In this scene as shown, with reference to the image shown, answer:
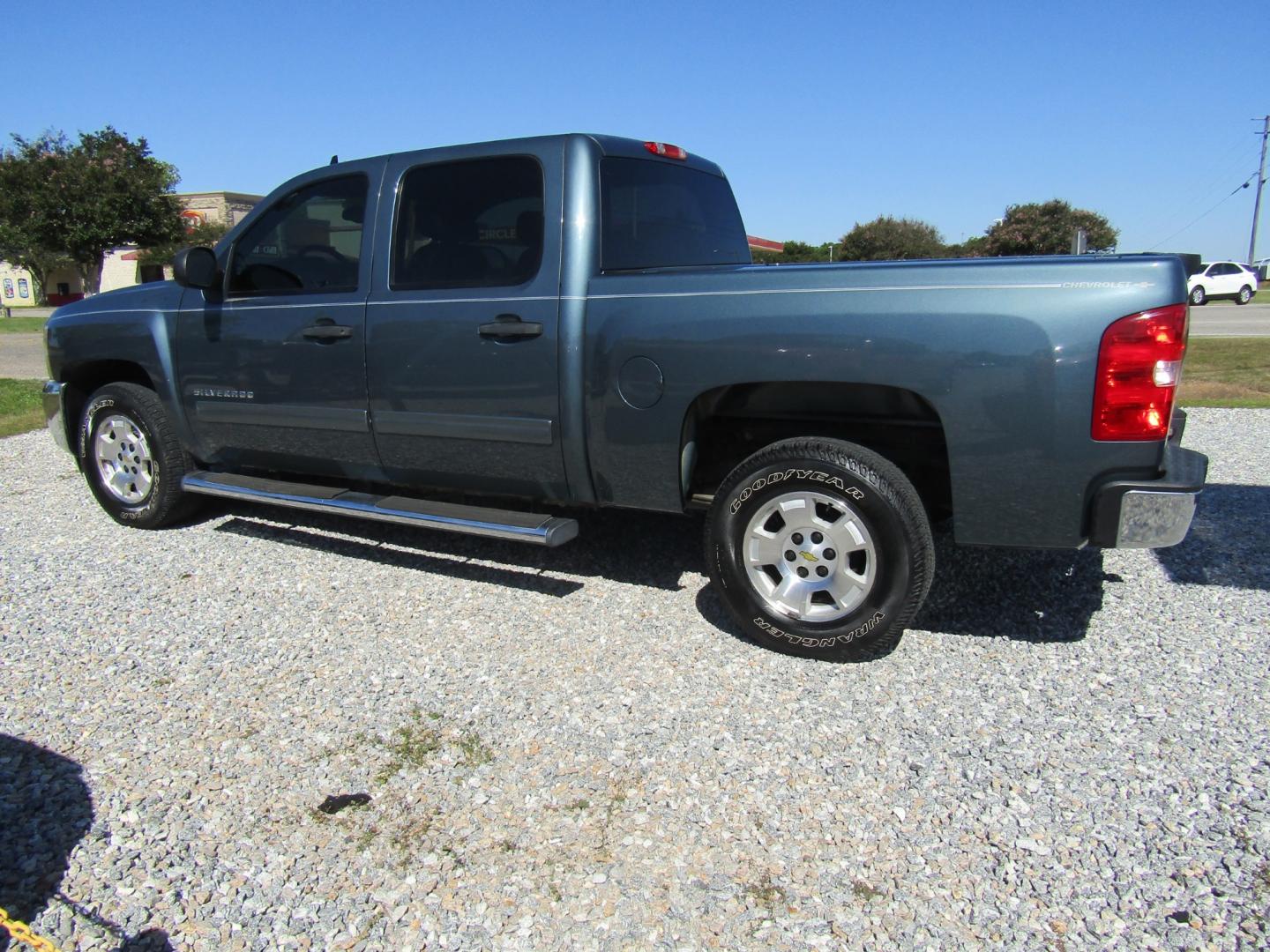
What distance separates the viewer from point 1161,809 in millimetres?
2592

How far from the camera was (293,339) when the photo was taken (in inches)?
179

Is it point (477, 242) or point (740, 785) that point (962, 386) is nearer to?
point (740, 785)

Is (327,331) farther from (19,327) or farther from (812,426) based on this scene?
(19,327)

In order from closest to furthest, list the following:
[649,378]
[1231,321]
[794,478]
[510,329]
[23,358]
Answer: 1. [794,478]
2. [649,378]
3. [510,329]
4. [23,358]
5. [1231,321]

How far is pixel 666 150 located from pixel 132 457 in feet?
12.0

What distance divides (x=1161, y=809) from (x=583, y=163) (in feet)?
10.4

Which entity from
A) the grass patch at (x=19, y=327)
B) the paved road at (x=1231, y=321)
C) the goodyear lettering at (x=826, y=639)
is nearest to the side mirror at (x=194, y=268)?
the goodyear lettering at (x=826, y=639)

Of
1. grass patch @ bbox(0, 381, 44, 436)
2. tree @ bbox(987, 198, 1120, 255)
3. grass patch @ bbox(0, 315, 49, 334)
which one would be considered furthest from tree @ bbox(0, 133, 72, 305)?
tree @ bbox(987, 198, 1120, 255)

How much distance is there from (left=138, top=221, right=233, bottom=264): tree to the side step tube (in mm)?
30634

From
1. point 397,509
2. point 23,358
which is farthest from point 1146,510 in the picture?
point 23,358

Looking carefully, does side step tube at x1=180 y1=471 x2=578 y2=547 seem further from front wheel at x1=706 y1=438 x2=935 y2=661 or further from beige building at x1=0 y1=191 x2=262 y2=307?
beige building at x1=0 y1=191 x2=262 y2=307

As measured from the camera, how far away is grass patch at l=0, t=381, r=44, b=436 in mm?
9797

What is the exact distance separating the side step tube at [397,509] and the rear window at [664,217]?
1174 mm

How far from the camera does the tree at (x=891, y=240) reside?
1614 inches
